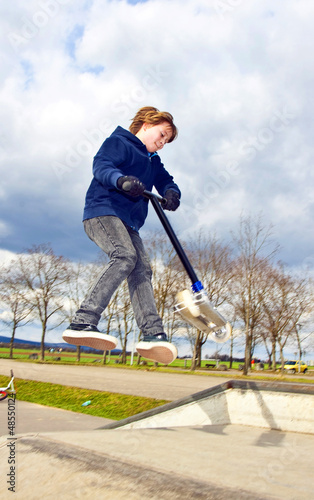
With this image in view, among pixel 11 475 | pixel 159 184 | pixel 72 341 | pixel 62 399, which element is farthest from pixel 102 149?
pixel 62 399

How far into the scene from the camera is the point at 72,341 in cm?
305

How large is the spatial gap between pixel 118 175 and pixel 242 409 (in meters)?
4.10

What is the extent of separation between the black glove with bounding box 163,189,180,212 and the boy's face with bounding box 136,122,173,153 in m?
0.39

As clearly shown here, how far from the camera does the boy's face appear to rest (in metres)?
3.44

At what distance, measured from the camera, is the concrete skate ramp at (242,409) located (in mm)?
5291

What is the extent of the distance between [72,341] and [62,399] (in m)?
10.5

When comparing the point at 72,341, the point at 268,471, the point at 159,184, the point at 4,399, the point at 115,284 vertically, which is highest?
the point at 159,184

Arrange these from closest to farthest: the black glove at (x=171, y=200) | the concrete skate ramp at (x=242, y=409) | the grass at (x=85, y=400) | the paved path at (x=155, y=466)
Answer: the paved path at (x=155, y=466) → the black glove at (x=171, y=200) → the concrete skate ramp at (x=242, y=409) → the grass at (x=85, y=400)

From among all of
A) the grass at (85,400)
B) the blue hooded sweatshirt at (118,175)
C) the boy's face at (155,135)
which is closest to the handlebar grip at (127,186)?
the blue hooded sweatshirt at (118,175)

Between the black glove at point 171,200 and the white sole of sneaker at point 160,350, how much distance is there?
1.16m

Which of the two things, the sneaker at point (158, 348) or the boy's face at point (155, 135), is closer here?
the sneaker at point (158, 348)

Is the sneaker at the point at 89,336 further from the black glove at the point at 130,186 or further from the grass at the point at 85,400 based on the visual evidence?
the grass at the point at 85,400

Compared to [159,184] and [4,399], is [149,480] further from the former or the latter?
[4,399]

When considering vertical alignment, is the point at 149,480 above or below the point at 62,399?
above
